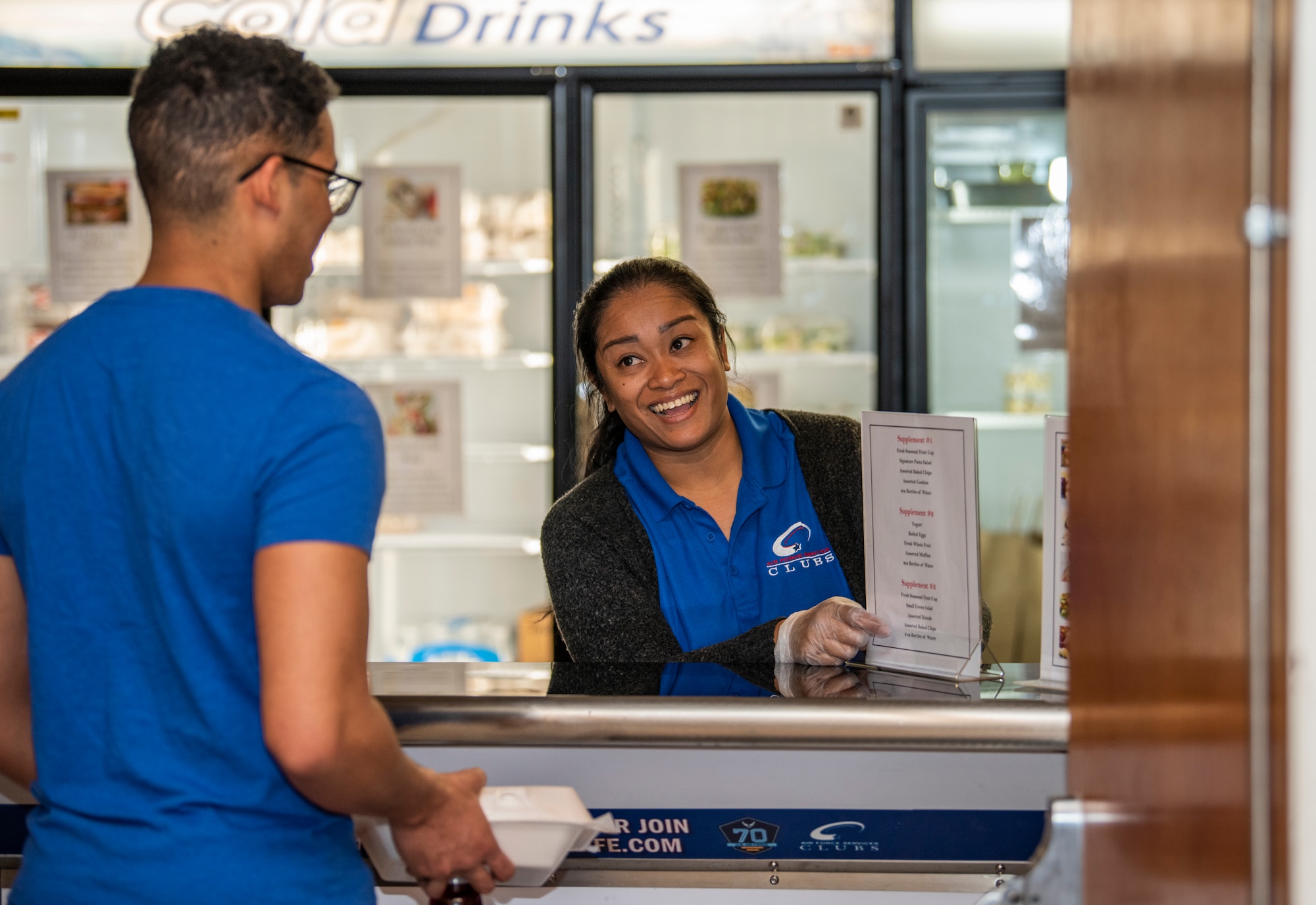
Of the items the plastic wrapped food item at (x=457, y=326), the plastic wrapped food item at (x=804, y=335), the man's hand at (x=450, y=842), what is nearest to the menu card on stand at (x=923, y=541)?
the man's hand at (x=450, y=842)

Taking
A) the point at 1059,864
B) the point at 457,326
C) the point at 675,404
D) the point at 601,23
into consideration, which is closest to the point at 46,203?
the point at 457,326

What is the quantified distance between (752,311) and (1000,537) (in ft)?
3.66

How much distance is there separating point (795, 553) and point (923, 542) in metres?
0.54

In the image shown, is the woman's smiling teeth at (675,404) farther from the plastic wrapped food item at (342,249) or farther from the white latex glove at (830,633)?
the plastic wrapped food item at (342,249)

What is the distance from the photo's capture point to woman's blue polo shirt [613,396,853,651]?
2004 millimetres

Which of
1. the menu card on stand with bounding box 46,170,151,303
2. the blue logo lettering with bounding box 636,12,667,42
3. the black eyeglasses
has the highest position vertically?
the blue logo lettering with bounding box 636,12,667,42

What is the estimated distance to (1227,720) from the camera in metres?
0.63

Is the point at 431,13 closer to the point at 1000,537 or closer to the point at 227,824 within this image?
the point at 1000,537

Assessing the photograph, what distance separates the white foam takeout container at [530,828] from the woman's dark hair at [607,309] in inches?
39.2

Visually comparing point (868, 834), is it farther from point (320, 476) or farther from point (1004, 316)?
point (1004, 316)

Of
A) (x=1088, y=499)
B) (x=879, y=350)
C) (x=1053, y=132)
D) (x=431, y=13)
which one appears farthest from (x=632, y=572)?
(x=1053, y=132)

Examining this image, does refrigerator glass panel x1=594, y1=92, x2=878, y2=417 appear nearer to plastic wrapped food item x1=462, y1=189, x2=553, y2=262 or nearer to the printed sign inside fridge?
plastic wrapped food item x1=462, y1=189, x2=553, y2=262

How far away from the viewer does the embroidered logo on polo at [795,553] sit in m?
2.04

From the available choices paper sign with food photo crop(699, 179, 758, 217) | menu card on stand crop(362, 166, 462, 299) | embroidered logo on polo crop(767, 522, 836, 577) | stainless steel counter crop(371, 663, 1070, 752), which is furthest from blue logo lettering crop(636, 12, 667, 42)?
stainless steel counter crop(371, 663, 1070, 752)
